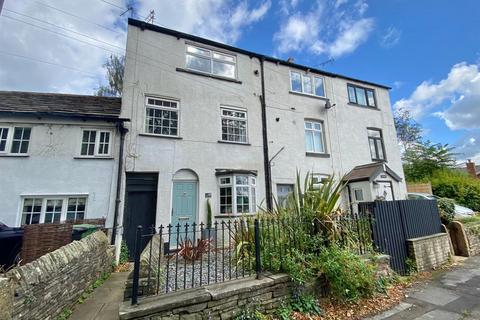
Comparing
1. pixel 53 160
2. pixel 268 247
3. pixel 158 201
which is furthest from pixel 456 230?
pixel 53 160

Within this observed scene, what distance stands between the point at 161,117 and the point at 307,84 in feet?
29.0

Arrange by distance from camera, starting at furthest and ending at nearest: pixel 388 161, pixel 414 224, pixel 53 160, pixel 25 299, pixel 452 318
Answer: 1. pixel 388 161
2. pixel 53 160
3. pixel 414 224
4. pixel 452 318
5. pixel 25 299

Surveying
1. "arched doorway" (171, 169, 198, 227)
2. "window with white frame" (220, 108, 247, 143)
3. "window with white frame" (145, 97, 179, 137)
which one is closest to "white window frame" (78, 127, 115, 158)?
"window with white frame" (145, 97, 179, 137)

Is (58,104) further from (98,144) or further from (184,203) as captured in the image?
(184,203)

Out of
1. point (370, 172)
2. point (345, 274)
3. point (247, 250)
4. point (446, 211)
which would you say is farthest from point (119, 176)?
point (446, 211)

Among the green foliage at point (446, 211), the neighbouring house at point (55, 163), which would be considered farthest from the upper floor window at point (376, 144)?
the neighbouring house at point (55, 163)

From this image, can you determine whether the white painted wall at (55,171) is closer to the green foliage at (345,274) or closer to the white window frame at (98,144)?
the white window frame at (98,144)

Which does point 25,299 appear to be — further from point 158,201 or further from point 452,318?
point 452,318

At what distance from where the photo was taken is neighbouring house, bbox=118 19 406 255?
9297mm

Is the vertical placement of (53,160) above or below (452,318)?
above

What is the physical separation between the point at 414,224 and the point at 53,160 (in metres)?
12.3

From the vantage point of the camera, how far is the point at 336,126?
46.1 ft

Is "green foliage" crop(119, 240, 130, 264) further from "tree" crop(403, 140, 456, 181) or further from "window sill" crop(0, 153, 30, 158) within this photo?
"tree" crop(403, 140, 456, 181)

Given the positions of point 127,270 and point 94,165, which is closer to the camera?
point 127,270
